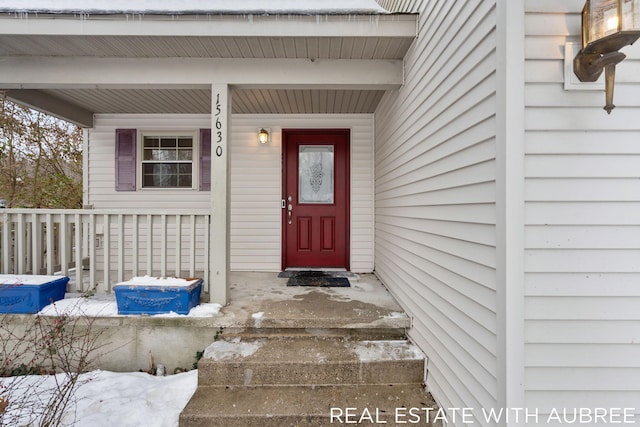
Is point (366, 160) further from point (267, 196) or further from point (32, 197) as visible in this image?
point (32, 197)

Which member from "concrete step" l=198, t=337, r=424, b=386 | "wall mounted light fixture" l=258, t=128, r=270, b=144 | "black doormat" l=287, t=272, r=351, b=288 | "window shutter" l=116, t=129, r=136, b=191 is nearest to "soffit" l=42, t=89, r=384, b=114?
"wall mounted light fixture" l=258, t=128, r=270, b=144

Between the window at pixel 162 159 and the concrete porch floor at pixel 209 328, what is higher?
the window at pixel 162 159

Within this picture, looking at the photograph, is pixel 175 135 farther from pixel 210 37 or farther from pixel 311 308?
pixel 311 308

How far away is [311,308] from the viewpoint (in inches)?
105

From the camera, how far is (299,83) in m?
2.74

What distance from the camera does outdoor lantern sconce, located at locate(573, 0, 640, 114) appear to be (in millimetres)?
1045

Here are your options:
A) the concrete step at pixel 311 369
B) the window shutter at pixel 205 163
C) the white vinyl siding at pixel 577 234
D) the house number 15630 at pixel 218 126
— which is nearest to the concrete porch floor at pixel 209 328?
the concrete step at pixel 311 369

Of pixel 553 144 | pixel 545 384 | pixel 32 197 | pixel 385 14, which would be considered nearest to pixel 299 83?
pixel 385 14

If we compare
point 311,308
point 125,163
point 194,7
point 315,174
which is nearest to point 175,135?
point 125,163

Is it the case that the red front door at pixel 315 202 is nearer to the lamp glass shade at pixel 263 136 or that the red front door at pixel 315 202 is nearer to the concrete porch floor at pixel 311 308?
the lamp glass shade at pixel 263 136

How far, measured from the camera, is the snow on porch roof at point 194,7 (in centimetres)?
231

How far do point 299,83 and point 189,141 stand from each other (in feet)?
7.81

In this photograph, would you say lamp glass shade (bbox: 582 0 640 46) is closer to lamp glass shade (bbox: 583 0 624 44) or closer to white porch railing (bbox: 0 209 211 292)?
lamp glass shade (bbox: 583 0 624 44)

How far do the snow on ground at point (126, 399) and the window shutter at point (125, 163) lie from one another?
262 centimetres
